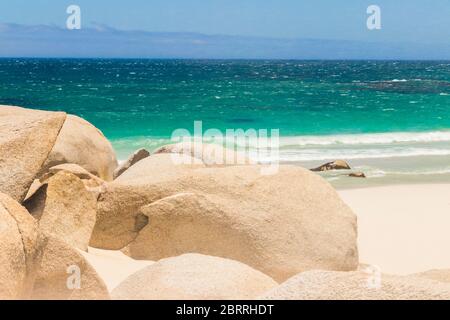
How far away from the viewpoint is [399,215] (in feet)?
30.6

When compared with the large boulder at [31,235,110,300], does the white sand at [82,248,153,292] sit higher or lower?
lower

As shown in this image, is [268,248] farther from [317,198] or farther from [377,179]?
[377,179]

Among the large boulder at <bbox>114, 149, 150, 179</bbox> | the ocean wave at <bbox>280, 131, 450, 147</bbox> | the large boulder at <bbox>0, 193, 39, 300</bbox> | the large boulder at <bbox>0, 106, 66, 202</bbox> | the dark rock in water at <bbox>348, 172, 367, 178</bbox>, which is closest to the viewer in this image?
the large boulder at <bbox>0, 193, 39, 300</bbox>

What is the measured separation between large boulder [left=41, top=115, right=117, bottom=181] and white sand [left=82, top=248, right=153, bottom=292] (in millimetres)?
2569

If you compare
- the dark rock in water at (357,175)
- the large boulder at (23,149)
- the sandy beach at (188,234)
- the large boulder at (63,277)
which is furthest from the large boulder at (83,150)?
the dark rock in water at (357,175)

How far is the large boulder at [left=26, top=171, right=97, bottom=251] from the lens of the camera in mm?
5184

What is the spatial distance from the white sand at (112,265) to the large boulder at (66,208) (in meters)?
0.17

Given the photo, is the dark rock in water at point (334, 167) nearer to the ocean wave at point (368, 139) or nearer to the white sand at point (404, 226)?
the white sand at point (404, 226)

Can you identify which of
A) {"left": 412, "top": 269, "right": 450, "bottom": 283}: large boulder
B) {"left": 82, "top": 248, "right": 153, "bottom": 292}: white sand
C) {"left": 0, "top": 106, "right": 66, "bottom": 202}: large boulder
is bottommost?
{"left": 82, "top": 248, "right": 153, "bottom": 292}: white sand

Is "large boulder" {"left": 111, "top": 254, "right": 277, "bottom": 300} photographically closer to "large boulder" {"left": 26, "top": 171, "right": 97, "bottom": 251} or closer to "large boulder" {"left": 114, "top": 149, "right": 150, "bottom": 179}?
"large boulder" {"left": 26, "top": 171, "right": 97, "bottom": 251}

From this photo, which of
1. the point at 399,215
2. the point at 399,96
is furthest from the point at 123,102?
the point at 399,215

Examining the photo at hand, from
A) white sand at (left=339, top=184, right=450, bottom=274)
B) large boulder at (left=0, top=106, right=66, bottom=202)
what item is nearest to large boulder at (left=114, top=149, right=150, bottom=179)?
white sand at (left=339, top=184, right=450, bottom=274)

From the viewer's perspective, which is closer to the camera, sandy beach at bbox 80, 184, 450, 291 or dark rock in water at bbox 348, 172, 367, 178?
sandy beach at bbox 80, 184, 450, 291
